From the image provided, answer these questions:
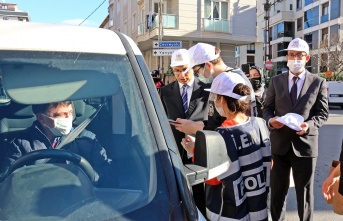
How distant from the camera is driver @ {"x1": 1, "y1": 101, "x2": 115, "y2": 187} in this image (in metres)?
1.66

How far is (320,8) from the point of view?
5509 centimetres

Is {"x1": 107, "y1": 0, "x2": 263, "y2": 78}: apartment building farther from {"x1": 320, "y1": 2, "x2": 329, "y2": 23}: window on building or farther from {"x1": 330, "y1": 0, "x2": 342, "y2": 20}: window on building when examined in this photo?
{"x1": 320, "y1": 2, "x2": 329, "y2": 23}: window on building

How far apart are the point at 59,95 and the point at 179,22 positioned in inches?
1083

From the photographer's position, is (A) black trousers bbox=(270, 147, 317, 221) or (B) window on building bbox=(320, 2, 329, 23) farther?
(B) window on building bbox=(320, 2, 329, 23)

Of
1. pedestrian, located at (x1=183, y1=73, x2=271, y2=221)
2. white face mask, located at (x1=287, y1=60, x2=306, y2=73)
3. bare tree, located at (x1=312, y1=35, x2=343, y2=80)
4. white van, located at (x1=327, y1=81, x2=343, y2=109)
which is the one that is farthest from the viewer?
bare tree, located at (x1=312, y1=35, x2=343, y2=80)

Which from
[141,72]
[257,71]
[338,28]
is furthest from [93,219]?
[338,28]

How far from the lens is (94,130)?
1772 millimetres

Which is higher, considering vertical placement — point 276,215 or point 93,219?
point 93,219

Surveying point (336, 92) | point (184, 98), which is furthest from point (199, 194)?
point (336, 92)

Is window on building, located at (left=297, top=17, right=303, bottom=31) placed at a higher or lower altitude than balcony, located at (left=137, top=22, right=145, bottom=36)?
higher

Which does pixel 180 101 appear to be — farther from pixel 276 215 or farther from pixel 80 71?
pixel 80 71

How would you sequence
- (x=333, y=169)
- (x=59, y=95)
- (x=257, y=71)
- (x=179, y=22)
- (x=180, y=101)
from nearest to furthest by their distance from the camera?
(x=59, y=95)
(x=333, y=169)
(x=180, y=101)
(x=257, y=71)
(x=179, y=22)

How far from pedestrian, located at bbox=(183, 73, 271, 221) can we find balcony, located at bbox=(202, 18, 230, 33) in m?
27.4

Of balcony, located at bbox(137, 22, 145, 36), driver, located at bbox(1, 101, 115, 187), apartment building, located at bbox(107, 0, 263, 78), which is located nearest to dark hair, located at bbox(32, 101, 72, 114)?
driver, located at bbox(1, 101, 115, 187)
